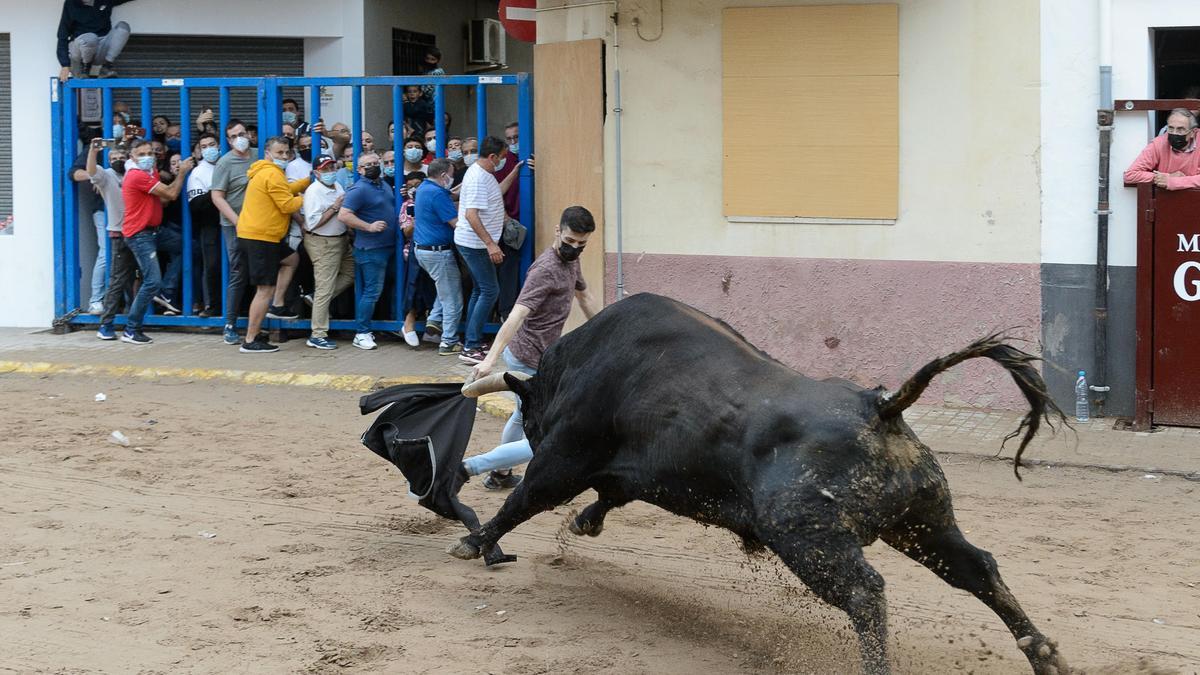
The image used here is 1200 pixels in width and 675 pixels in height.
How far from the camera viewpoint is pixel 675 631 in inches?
245

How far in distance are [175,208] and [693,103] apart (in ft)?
18.2

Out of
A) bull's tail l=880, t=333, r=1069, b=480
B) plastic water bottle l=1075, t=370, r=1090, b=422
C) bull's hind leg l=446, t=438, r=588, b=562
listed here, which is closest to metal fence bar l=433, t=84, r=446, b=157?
plastic water bottle l=1075, t=370, r=1090, b=422

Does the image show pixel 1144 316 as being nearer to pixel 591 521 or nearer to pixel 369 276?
pixel 591 521

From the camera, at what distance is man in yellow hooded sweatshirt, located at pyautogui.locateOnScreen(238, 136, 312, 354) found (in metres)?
13.0

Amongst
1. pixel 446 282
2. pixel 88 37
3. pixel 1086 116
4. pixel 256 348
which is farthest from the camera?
pixel 88 37

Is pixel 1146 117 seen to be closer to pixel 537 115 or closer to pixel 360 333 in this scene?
pixel 537 115

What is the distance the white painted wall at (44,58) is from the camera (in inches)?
571

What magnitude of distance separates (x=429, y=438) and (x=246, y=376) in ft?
17.9

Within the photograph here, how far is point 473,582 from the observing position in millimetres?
6883

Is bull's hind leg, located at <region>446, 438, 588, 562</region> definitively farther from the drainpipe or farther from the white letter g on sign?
the white letter g on sign

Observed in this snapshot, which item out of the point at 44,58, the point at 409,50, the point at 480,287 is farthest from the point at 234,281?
the point at 409,50

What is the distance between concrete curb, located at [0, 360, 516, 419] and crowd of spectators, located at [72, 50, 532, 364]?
31.8 inches

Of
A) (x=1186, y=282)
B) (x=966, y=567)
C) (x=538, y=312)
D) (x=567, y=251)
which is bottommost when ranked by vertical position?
(x=966, y=567)

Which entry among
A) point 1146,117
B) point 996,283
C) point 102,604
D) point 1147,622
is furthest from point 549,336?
point 1146,117
